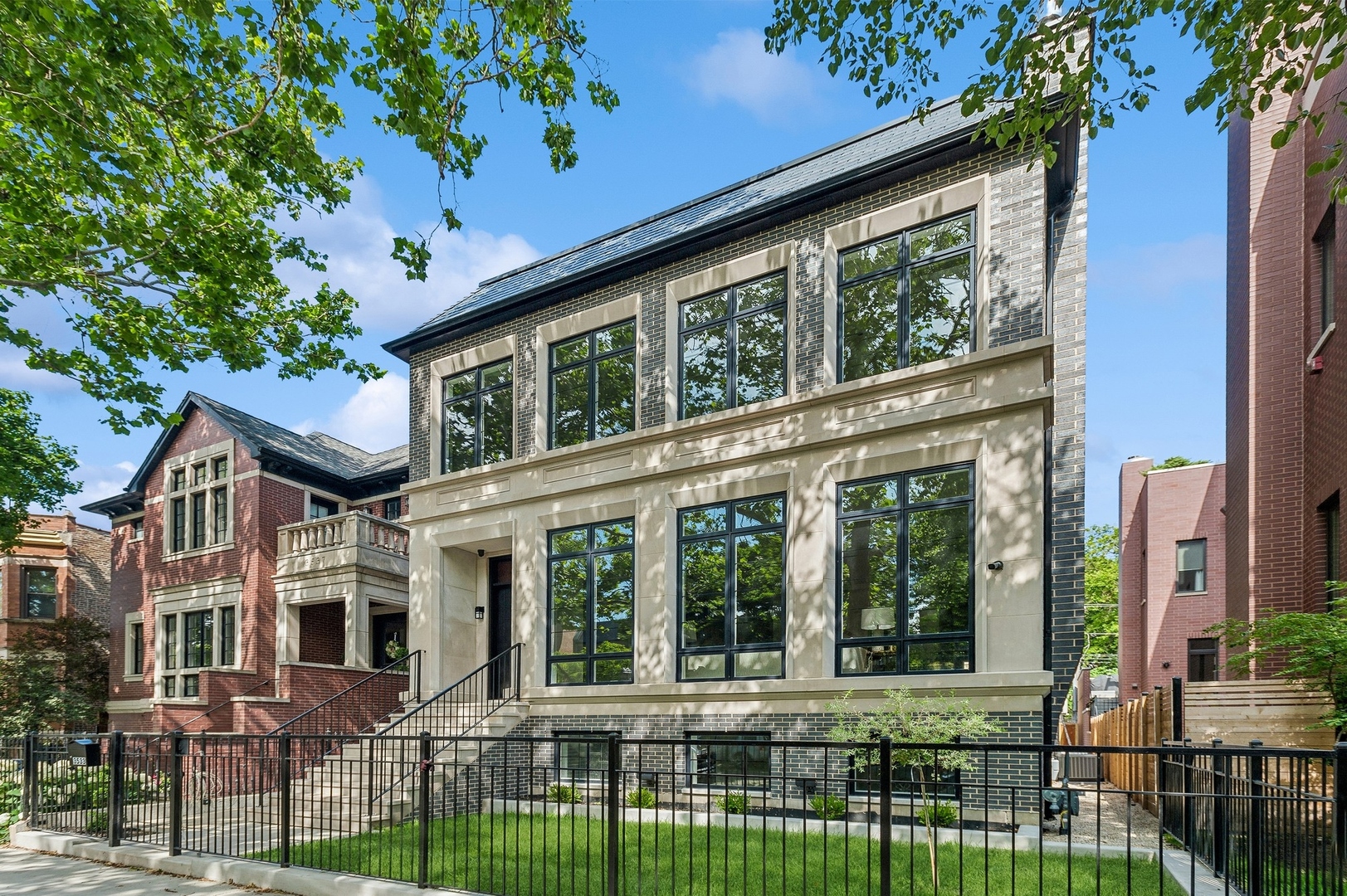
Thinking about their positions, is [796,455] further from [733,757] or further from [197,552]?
[197,552]

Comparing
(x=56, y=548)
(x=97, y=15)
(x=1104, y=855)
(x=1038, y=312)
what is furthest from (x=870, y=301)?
(x=56, y=548)

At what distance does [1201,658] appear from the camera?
27531mm

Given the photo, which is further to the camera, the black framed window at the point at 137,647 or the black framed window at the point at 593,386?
the black framed window at the point at 137,647

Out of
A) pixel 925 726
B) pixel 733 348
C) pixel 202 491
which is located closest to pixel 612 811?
→ pixel 925 726

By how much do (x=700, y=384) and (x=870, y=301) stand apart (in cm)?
309

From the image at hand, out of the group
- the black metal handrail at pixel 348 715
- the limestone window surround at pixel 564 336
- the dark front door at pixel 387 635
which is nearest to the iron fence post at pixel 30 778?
the black metal handrail at pixel 348 715

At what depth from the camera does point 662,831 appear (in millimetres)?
10578

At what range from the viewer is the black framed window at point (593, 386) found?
15.9 meters

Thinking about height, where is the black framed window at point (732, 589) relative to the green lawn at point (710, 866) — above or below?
above

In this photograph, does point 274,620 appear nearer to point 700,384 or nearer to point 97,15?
point 700,384

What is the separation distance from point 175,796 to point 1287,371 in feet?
57.6

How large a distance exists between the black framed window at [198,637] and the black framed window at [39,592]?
10529 mm

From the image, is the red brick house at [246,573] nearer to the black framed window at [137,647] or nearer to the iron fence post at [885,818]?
the black framed window at [137,647]

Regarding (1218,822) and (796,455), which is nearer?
(1218,822)
